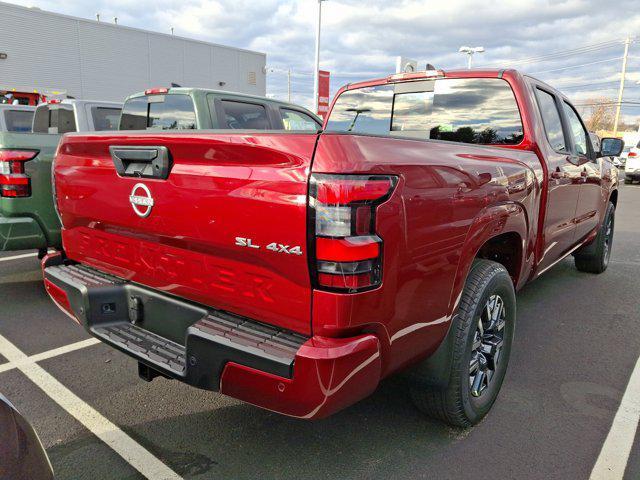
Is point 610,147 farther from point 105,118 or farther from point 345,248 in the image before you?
point 105,118

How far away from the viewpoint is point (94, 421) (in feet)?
8.66

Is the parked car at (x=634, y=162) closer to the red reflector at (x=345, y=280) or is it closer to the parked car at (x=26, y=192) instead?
the parked car at (x=26, y=192)

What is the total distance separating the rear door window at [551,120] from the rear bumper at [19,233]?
14.0ft

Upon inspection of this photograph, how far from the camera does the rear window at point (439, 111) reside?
3.34 m

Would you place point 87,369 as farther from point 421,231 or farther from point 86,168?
point 421,231

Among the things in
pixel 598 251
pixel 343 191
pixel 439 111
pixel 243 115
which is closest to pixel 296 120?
pixel 243 115

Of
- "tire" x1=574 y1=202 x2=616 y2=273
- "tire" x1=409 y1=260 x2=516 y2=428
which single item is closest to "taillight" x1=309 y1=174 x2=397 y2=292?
"tire" x1=409 y1=260 x2=516 y2=428

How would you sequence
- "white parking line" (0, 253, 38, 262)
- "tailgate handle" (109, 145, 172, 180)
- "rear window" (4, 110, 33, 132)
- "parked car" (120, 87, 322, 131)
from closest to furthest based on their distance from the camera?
"tailgate handle" (109, 145, 172, 180) < "parked car" (120, 87, 322, 131) < "white parking line" (0, 253, 38, 262) < "rear window" (4, 110, 33, 132)

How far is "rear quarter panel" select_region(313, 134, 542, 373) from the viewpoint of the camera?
170 cm

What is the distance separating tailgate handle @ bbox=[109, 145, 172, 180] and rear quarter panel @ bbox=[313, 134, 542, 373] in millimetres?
784

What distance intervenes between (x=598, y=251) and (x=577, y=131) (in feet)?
6.45

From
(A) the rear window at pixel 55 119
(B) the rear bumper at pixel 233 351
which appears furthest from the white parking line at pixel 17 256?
(B) the rear bumper at pixel 233 351

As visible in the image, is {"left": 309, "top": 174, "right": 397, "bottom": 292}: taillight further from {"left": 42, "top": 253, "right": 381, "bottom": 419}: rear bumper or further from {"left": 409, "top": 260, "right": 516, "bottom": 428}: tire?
{"left": 409, "top": 260, "right": 516, "bottom": 428}: tire

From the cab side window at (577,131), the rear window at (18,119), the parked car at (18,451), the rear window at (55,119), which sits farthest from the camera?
the rear window at (18,119)
